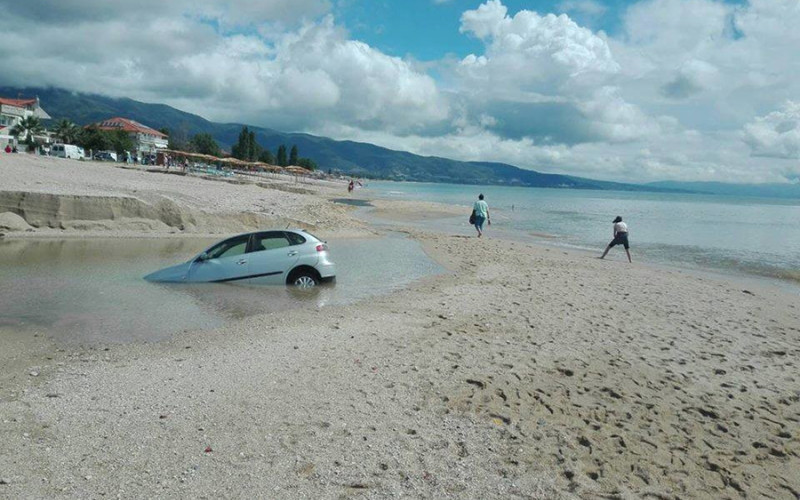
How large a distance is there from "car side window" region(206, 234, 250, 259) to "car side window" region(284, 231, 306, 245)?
0.94 m

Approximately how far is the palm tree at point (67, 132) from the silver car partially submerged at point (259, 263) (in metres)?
97.7

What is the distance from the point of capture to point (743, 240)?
127 feet

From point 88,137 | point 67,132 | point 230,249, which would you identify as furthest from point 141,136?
point 230,249

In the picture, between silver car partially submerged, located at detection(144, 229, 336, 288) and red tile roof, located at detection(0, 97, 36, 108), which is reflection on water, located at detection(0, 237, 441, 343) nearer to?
silver car partially submerged, located at detection(144, 229, 336, 288)

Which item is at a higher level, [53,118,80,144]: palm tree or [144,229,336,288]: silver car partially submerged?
[53,118,80,144]: palm tree

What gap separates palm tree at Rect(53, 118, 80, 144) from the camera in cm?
9544

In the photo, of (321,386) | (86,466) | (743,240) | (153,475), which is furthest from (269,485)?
(743,240)

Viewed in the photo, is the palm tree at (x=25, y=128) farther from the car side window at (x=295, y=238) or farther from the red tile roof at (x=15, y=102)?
the car side window at (x=295, y=238)

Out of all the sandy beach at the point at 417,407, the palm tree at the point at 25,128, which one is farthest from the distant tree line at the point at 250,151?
the sandy beach at the point at 417,407

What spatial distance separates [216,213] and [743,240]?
34.2m

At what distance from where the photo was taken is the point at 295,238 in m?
13.6

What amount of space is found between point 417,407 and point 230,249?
27.6ft

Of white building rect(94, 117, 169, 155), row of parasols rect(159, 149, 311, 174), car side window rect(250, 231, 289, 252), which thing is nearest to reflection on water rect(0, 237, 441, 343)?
car side window rect(250, 231, 289, 252)

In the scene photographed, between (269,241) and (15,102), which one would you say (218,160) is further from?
(269,241)
